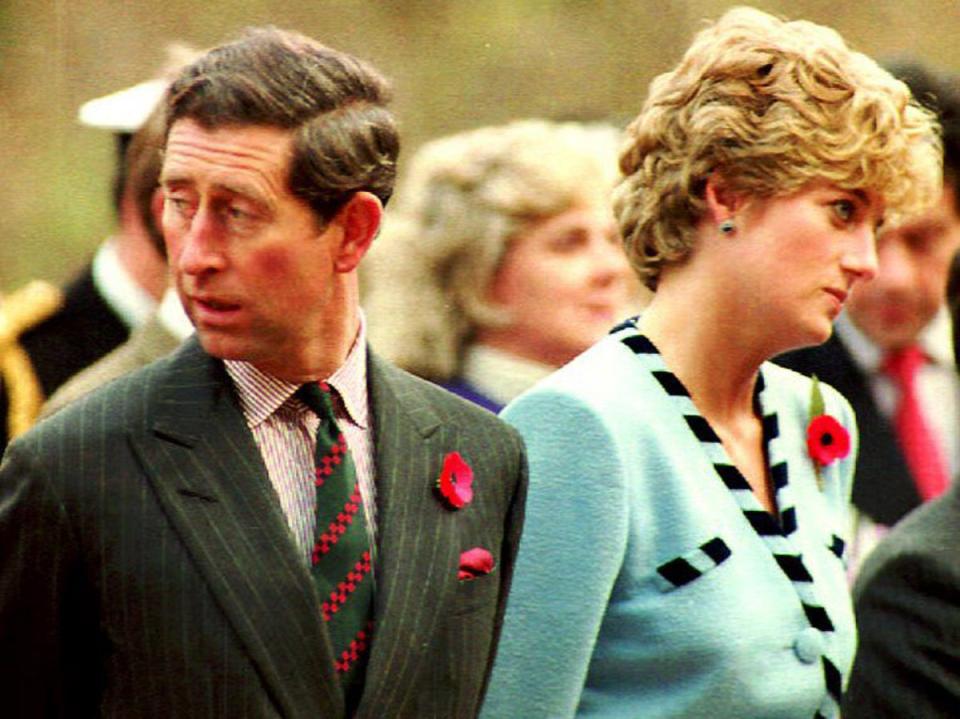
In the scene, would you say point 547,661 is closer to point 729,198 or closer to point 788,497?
point 788,497

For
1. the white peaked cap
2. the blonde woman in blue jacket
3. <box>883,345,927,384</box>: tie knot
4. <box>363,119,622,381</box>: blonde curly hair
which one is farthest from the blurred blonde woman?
the blonde woman in blue jacket

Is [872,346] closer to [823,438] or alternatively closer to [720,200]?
[823,438]

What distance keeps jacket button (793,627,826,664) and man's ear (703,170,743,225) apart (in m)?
0.63

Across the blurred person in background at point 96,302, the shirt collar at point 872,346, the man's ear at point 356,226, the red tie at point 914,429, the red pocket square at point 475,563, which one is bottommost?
the red tie at point 914,429

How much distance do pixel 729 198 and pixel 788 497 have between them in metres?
0.48

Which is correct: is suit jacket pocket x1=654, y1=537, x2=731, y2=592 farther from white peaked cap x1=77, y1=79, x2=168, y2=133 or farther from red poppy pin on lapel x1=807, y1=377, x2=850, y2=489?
white peaked cap x1=77, y1=79, x2=168, y2=133

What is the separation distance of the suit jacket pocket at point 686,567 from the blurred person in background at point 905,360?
1608mm

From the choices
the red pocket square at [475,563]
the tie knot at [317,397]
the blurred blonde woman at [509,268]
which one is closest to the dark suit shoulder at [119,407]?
the tie knot at [317,397]

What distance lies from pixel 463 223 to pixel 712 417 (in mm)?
1801

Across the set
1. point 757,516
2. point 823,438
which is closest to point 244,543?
point 757,516

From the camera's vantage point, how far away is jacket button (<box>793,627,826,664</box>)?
3.41 meters

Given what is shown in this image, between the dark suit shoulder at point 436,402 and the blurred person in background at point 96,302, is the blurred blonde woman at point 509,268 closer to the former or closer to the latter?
the blurred person in background at point 96,302

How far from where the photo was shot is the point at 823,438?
377cm

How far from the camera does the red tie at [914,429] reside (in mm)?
5176
